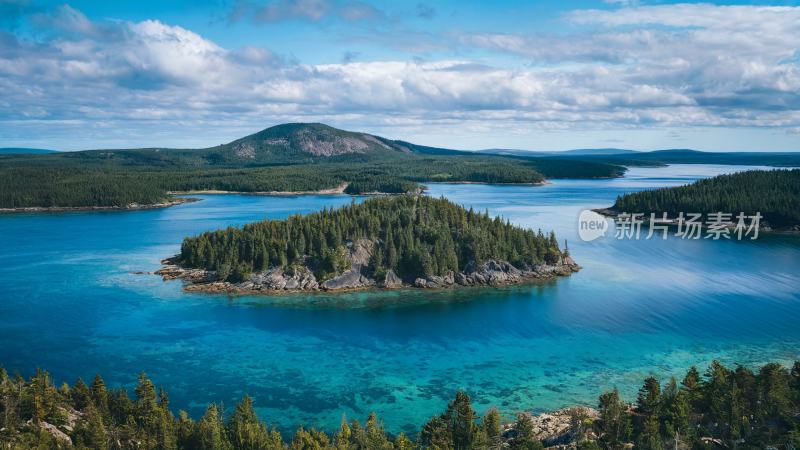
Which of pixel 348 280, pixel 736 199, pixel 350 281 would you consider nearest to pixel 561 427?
pixel 350 281

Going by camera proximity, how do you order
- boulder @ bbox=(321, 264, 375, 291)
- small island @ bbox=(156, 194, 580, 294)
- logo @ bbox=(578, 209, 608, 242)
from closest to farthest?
1. boulder @ bbox=(321, 264, 375, 291)
2. small island @ bbox=(156, 194, 580, 294)
3. logo @ bbox=(578, 209, 608, 242)

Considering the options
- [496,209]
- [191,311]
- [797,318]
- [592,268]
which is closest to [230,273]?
[191,311]

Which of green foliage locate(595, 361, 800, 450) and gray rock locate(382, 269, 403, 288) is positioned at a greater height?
gray rock locate(382, 269, 403, 288)

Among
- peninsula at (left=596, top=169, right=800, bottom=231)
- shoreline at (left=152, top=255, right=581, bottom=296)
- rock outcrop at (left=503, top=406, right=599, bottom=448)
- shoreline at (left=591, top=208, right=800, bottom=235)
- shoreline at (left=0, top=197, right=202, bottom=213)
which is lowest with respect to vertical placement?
rock outcrop at (left=503, top=406, right=599, bottom=448)

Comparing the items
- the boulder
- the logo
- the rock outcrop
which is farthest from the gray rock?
the logo

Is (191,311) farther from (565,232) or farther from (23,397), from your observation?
(565,232)

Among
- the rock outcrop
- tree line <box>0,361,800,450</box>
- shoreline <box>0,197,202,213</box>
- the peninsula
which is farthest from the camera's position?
shoreline <box>0,197,202,213</box>

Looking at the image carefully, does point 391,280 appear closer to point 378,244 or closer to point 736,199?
point 378,244

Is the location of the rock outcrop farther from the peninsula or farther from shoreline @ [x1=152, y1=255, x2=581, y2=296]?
the peninsula
